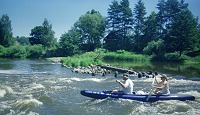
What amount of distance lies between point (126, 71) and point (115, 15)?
4093 centimetres

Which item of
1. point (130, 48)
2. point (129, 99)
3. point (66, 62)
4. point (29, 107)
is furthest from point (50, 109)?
point (130, 48)

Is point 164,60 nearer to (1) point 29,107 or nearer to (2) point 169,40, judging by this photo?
(2) point 169,40

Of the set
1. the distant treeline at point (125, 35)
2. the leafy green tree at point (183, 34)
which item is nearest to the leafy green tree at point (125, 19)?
the distant treeline at point (125, 35)

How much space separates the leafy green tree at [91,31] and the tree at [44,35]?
1922 centimetres

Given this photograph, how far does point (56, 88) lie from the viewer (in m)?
18.4

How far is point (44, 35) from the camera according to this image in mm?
89125

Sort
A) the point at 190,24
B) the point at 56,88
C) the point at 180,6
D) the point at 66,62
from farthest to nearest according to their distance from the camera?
the point at 180,6 < the point at 190,24 < the point at 66,62 < the point at 56,88

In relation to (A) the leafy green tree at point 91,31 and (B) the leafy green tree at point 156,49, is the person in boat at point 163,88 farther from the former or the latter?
(A) the leafy green tree at point 91,31

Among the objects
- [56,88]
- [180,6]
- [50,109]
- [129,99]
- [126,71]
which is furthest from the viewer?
[180,6]

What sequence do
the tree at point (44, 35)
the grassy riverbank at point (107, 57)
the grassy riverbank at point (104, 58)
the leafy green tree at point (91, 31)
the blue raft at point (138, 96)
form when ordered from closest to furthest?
the blue raft at point (138, 96) < the grassy riverbank at point (104, 58) < the grassy riverbank at point (107, 57) < the leafy green tree at point (91, 31) < the tree at point (44, 35)

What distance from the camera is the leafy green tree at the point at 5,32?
267 ft

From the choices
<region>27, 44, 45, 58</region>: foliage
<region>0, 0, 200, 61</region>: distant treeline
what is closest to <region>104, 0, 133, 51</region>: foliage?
<region>0, 0, 200, 61</region>: distant treeline

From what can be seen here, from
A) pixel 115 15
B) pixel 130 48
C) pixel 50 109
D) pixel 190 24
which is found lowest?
pixel 50 109

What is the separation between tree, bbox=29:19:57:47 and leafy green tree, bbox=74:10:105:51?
19.2 m
